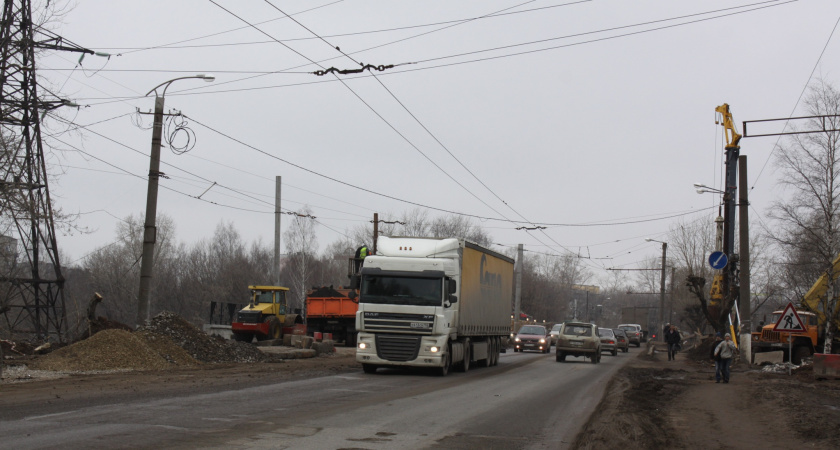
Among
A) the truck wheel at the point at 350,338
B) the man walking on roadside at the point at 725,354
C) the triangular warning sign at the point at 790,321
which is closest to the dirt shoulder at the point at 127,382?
the man walking on roadside at the point at 725,354

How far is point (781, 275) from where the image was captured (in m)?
64.8

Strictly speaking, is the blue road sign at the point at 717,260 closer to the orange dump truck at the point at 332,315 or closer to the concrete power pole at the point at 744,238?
the concrete power pole at the point at 744,238

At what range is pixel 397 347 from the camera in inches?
832

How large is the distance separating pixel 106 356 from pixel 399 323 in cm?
798

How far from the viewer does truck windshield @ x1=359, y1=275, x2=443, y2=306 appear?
69.2 ft

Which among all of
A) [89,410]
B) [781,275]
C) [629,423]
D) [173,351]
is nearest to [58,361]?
[173,351]

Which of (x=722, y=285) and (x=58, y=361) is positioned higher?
(x=722, y=285)

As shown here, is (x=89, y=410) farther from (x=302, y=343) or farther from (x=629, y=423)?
(x=302, y=343)

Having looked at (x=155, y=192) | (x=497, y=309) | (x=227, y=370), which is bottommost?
(x=227, y=370)

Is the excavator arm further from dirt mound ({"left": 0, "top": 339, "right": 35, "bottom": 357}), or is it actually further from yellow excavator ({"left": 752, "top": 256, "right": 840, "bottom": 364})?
dirt mound ({"left": 0, "top": 339, "right": 35, "bottom": 357})

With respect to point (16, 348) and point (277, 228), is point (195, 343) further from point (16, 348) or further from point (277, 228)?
point (277, 228)

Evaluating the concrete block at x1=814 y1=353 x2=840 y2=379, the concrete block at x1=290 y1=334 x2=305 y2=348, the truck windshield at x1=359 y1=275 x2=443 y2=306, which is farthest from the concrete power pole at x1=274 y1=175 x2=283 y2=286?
the concrete block at x1=814 y1=353 x2=840 y2=379

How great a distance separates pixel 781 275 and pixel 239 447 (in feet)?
212

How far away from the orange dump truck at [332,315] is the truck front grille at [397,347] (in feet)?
72.0
